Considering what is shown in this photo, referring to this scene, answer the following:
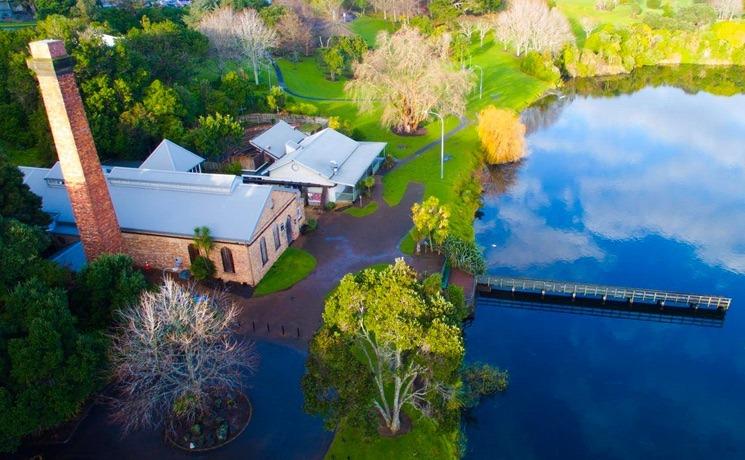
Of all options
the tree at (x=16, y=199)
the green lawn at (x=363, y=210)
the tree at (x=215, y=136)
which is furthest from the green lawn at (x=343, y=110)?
the tree at (x=16, y=199)

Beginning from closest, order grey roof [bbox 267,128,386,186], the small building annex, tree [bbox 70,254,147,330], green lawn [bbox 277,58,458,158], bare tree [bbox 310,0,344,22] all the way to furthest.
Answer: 1. tree [bbox 70,254,147,330]
2. the small building annex
3. grey roof [bbox 267,128,386,186]
4. green lawn [bbox 277,58,458,158]
5. bare tree [bbox 310,0,344,22]

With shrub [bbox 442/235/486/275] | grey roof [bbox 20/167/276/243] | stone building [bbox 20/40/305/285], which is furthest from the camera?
shrub [bbox 442/235/486/275]

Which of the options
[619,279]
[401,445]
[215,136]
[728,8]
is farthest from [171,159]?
[728,8]

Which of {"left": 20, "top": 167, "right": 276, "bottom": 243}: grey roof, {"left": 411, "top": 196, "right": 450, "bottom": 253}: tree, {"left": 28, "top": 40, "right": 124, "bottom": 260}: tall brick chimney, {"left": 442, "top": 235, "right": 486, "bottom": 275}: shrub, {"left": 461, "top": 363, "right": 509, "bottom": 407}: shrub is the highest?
{"left": 28, "top": 40, "right": 124, "bottom": 260}: tall brick chimney

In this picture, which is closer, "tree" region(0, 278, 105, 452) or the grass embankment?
"tree" region(0, 278, 105, 452)

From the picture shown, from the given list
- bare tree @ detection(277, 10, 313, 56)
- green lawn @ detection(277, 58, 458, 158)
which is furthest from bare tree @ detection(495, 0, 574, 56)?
bare tree @ detection(277, 10, 313, 56)

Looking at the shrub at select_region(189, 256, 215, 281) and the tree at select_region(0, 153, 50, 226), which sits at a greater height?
the tree at select_region(0, 153, 50, 226)

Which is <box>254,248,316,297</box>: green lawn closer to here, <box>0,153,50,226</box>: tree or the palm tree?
the palm tree
